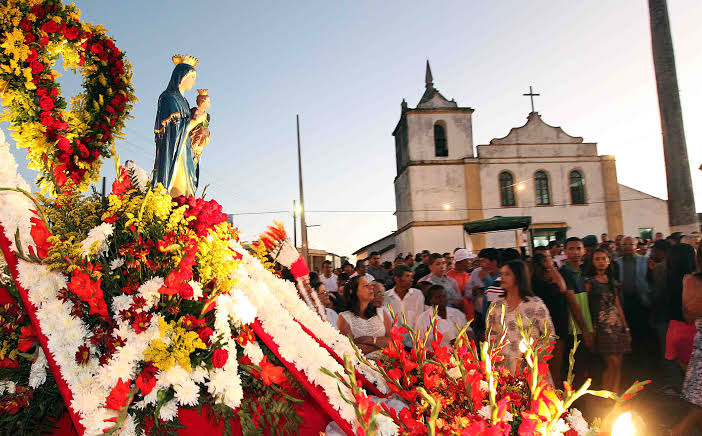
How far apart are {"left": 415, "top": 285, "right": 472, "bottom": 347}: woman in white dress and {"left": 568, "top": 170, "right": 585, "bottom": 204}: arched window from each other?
95.8ft

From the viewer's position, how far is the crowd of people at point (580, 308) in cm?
477

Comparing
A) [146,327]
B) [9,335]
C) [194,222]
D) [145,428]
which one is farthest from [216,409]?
[9,335]

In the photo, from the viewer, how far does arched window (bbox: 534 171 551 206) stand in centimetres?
3281

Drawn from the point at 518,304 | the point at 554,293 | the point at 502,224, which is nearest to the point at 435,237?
the point at 502,224

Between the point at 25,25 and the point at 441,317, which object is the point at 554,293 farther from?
the point at 25,25

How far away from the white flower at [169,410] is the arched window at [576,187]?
1320 inches

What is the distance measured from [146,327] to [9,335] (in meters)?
0.88

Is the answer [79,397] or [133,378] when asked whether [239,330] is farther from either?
[79,397]

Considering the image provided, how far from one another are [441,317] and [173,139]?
367 centimetres

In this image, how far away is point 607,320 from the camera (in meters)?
5.75

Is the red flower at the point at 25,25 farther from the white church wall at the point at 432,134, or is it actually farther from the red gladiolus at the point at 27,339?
the white church wall at the point at 432,134

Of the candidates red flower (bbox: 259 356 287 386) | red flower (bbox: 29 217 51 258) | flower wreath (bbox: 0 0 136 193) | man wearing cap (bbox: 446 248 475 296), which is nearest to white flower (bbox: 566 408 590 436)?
red flower (bbox: 259 356 287 386)

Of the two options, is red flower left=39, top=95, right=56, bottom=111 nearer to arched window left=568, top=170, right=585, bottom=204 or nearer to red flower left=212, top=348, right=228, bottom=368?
red flower left=212, top=348, right=228, bottom=368

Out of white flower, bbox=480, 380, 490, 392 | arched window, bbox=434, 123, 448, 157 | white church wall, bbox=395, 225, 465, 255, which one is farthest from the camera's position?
arched window, bbox=434, 123, 448, 157
